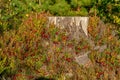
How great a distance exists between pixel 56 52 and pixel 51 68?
590mm

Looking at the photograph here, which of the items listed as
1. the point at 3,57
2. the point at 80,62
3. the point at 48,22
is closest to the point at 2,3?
the point at 48,22

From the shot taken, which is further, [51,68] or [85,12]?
[85,12]

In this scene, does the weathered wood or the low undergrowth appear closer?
the low undergrowth

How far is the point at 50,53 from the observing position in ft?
25.6

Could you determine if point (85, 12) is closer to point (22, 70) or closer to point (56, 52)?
point (56, 52)

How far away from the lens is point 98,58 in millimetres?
7750

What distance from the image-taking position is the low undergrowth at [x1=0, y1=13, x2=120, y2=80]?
23.4 ft

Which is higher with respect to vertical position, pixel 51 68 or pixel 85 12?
pixel 85 12

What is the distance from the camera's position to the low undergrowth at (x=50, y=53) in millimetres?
7145

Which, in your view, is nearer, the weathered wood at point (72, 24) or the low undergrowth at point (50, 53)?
the low undergrowth at point (50, 53)

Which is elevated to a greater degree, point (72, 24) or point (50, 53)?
point (72, 24)

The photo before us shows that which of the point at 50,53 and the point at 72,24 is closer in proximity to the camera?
the point at 50,53

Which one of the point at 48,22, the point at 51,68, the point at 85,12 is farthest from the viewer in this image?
the point at 85,12

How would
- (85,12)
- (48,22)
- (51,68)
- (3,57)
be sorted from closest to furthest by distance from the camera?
(3,57) → (51,68) → (48,22) → (85,12)
